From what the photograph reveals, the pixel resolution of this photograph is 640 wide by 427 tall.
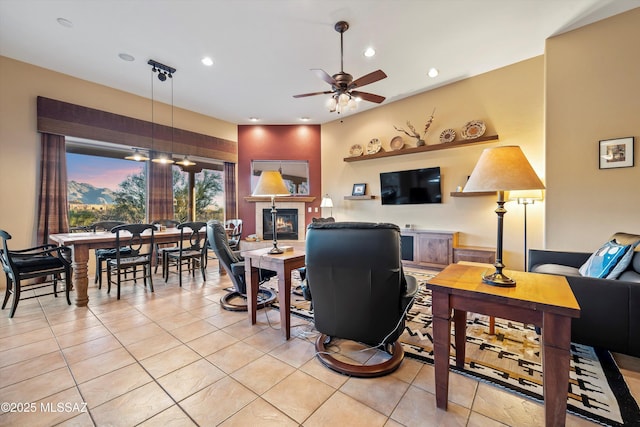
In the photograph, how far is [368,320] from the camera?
1.93m

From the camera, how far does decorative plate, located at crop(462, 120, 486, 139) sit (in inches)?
185

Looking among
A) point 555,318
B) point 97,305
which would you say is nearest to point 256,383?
point 555,318

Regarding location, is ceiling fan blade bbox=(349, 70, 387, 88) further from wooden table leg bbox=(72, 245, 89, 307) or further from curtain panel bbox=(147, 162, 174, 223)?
curtain panel bbox=(147, 162, 174, 223)

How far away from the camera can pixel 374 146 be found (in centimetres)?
611

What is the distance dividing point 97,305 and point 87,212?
101 inches

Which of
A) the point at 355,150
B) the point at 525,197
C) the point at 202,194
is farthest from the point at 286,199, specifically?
the point at 525,197

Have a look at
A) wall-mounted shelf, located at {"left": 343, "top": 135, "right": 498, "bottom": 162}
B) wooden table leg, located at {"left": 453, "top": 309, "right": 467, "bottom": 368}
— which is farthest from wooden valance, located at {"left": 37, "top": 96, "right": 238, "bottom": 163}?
wooden table leg, located at {"left": 453, "top": 309, "right": 467, "bottom": 368}

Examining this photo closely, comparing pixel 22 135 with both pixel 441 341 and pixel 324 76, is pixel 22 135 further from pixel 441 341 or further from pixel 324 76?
pixel 441 341

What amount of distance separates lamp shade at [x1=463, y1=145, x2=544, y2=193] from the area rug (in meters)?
1.34

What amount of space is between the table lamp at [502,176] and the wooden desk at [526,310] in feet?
0.33

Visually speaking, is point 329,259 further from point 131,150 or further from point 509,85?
point 131,150

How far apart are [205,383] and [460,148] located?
5355mm

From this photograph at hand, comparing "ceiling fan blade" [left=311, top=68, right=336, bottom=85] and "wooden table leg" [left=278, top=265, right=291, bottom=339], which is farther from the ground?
"ceiling fan blade" [left=311, top=68, right=336, bottom=85]

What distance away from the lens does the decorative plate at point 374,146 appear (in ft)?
19.9
